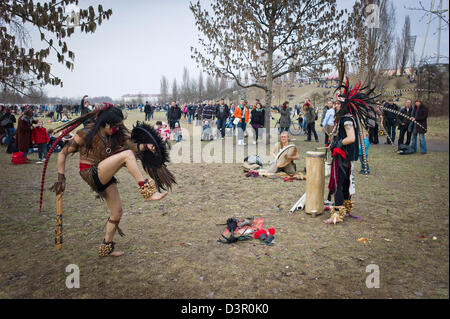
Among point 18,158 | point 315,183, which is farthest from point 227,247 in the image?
point 18,158

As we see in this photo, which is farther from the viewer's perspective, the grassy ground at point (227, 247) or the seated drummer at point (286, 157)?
the seated drummer at point (286, 157)

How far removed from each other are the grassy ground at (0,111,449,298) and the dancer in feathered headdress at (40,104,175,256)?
72cm

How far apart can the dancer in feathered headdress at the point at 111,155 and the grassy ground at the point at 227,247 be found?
2.36 ft

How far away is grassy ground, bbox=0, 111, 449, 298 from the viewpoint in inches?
136

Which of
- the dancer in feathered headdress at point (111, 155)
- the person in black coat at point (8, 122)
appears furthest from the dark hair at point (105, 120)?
the person in black coat at point (8, 122)

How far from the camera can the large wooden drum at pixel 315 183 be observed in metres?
5.80

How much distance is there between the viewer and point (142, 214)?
609cm

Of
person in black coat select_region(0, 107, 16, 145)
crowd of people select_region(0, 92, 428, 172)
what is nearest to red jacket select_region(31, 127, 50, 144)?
crowd of people select_region(0, 92, 428, 172)

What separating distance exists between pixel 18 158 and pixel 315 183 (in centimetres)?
1061

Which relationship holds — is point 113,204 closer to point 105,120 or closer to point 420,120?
point 105,120

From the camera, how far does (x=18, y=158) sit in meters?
11.2

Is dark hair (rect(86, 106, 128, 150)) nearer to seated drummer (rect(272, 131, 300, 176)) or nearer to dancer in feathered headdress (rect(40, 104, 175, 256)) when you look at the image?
dancer in feathered headdress (rect(40, 104, 175, 256))

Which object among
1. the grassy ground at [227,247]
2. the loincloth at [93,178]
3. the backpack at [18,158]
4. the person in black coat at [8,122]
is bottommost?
the grassy ground at [227,247]

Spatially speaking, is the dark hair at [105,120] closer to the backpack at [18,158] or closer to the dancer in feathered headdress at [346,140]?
the dancer in feathered headdress at [346,140]
